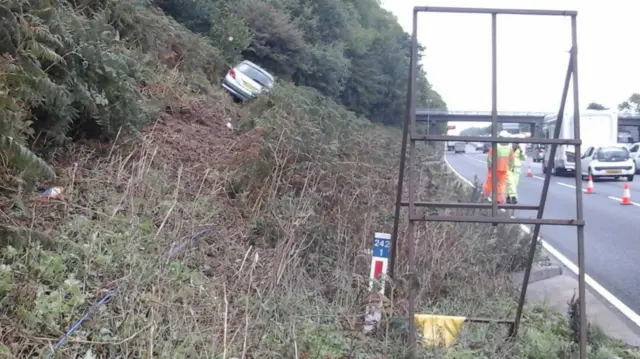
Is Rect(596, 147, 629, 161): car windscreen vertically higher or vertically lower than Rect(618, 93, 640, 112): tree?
lower

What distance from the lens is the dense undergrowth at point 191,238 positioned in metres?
3.86

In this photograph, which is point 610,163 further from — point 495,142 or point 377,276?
point 495,142

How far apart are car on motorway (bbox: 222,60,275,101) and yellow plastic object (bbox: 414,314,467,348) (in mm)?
11464

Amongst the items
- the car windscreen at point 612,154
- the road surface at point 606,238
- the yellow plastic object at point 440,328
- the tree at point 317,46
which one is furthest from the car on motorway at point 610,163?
the yellow plastic object at point 440,328

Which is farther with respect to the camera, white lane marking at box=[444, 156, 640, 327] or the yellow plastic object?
white lane marking at box=[444, 156, 640, 327]

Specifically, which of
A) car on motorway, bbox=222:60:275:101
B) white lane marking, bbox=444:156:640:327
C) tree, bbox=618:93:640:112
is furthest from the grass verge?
tree, bbox=618:93:640:112

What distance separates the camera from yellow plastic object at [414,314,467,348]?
4676 millimetres

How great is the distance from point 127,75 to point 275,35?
1712 centimetres

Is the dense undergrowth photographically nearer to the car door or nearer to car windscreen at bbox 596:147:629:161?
car windscreen at bbox 596:147:629:161

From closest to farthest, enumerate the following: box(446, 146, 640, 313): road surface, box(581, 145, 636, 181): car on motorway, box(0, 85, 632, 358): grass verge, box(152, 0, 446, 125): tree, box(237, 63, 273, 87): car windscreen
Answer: box(0, 85, 632, 358): grass verge, box(446, 146, 640, 313): road surface, box(237, 63, 273, 87): car windscreen, box(152, 0, 446, 125): tree, box(581, 145, 636, 181): car on motorway

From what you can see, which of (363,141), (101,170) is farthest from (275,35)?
(101,170)

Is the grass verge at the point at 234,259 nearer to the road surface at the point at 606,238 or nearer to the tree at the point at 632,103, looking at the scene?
the road surface at the point at 606,238

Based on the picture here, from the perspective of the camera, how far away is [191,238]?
536 cm

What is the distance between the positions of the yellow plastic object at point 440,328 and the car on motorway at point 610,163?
75.8 feet
